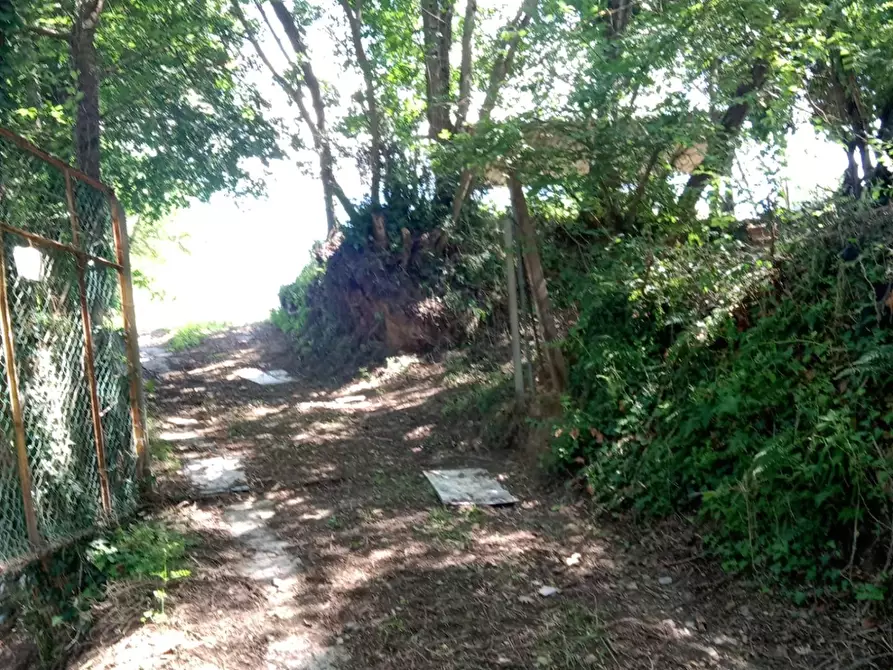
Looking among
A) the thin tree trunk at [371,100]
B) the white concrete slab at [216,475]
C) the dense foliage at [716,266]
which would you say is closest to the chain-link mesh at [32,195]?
the white concrete slab at [216,475]

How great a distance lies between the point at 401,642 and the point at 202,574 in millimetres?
1468

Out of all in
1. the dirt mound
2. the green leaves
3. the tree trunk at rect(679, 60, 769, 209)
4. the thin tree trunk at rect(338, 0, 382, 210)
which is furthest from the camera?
the thin tree trunk at rect(338, 0, 382, 210)

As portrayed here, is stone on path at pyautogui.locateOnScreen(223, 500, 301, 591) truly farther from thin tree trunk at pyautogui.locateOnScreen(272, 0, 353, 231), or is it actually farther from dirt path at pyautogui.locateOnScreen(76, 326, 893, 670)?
thin tree trunk at pyautogui.locateOnScreen(272, 0, 353, 231)

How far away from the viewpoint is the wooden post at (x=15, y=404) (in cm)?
371

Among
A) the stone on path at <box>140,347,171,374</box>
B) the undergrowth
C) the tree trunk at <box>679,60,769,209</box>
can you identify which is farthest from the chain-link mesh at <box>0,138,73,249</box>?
the stone on path at <box>140,347,171,374</box>

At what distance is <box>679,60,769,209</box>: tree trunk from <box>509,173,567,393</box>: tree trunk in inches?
61.4

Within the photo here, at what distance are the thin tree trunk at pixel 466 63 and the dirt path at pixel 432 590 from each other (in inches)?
208

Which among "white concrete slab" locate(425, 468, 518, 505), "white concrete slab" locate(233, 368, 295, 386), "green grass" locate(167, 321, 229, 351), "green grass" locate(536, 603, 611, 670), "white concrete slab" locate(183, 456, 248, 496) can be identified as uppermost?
"green grass" locate(167, 321, 229, 351)

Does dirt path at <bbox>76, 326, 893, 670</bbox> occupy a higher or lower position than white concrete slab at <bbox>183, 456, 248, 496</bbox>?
lower

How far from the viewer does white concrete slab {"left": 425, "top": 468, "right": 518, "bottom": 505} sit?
5676mm

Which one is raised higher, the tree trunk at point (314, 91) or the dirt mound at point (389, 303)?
the tree trunk at point (314, 91)

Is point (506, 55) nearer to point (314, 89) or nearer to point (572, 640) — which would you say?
point (314, 89)

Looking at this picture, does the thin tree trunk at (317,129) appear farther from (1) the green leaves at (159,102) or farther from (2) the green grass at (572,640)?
(2) the green grass at (572,640)

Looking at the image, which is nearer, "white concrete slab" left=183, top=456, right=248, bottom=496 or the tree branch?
"white concrete slab" left=183, top=456, right=248, bottom=496
